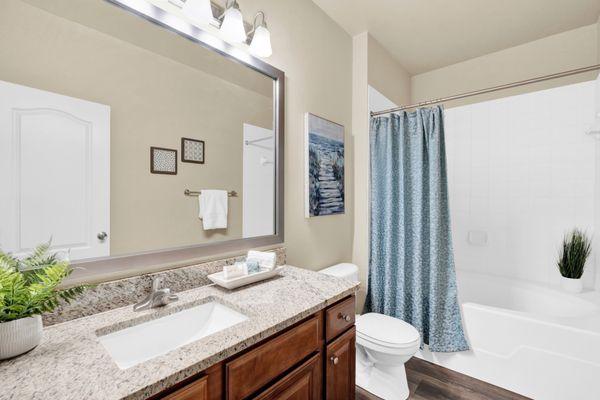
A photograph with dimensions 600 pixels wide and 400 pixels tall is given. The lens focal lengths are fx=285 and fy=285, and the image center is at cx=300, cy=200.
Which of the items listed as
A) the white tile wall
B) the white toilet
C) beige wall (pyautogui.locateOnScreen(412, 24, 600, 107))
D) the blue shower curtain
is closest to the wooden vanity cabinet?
the white toilet

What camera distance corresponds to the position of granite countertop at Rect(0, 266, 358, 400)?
22.9 inches

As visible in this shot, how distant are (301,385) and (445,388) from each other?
136cm

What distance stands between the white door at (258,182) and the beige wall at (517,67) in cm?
231

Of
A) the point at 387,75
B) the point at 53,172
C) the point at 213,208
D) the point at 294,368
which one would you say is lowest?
the point at 294,368

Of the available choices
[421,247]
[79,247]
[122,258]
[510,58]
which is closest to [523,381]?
[421,247]

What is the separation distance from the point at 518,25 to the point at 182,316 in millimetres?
3062

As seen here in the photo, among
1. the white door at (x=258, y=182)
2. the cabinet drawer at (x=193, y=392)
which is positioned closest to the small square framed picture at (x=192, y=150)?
the white door at (x=258, y=182)

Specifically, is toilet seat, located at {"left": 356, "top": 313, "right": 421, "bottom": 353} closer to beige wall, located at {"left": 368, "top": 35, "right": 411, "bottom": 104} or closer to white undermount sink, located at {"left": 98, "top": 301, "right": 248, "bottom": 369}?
white undermount sink, located at {"left": 98, "top": 301, "right": 248, "bottom": 369}

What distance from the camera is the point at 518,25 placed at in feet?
7.39

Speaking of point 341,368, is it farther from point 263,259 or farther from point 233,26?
point 233,26

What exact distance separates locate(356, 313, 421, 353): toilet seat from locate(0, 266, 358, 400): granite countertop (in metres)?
0.72

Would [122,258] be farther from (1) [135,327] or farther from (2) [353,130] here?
(2) [353,130]

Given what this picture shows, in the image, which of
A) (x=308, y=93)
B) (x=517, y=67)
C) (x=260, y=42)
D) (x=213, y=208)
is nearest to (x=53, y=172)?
(x=213, y=208)

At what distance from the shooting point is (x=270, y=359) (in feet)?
2.91
